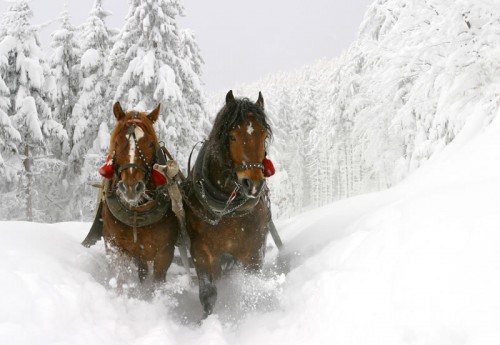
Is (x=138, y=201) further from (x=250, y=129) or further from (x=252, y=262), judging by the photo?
(x=252, y=262)

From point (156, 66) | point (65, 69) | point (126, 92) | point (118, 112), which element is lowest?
point (118, 112)

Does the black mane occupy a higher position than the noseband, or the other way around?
the black mane

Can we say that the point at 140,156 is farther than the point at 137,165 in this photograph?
Yes

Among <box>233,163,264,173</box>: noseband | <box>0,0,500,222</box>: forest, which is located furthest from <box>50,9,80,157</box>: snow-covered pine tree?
<box>233,163,264,173</box>: noseband

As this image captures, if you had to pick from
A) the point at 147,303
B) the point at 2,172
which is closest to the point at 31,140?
the point at 2,172

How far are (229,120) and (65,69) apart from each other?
17047mm

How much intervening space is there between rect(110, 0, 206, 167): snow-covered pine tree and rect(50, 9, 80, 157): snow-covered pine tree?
2996 mm

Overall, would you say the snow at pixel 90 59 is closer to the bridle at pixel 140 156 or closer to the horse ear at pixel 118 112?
the horse ear at pixel 118 112

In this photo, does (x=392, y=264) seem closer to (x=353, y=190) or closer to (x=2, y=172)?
(x=2, y=172)

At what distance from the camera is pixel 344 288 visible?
10.7 feet

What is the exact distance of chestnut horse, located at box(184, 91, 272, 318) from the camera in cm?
400

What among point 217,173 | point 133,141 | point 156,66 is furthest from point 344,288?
point 156,66

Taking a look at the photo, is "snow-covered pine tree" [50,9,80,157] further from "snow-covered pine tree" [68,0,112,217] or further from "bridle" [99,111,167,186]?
"bridle" [99,111,167,186]

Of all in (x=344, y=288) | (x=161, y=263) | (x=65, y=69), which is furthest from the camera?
(x=65, y=69)
